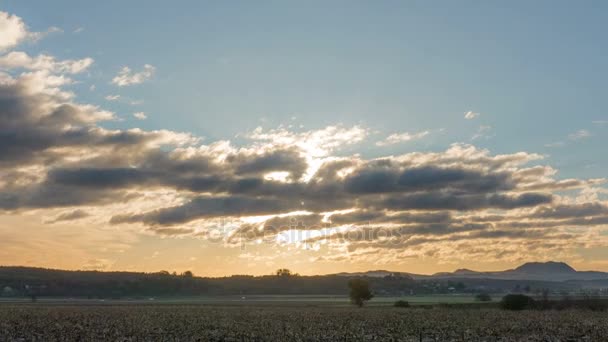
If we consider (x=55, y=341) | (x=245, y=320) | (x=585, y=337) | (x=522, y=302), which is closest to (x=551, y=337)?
(x=585, y=337)

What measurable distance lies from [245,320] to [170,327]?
45.6ft

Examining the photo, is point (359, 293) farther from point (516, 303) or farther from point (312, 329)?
point (312, 329)

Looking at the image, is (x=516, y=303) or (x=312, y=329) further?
(x=516, y=303)

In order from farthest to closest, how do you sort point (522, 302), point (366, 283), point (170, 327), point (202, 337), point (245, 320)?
1. point (366, 283)
2. point (522, 302)
3. point (245, 320)
4. point (170, 327)
5. point (202, 337)

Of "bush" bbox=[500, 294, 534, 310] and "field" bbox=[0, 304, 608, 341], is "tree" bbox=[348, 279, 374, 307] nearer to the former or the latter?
"bush" bbox=[500, 294, 534, 310]

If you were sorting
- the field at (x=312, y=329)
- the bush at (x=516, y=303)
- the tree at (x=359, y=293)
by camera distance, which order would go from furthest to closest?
1. the tree at (x=359, y=293)
2. the bush at (x=516, y=303)
3. the field at (x=312, y=329)

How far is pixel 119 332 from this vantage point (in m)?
73.6

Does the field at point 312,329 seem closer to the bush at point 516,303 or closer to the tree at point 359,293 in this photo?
the bush at point 516,303

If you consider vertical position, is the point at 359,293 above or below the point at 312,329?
above

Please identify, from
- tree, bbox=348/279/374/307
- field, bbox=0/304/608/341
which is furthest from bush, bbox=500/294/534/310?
tree, bbox=348/279/374/307

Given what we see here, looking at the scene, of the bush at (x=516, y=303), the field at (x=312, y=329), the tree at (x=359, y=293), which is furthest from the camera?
the tree at (x=359, y=293)

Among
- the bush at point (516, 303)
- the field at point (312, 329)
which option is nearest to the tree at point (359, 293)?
the bush at point (516, 303)

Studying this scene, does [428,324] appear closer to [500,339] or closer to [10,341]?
[500,339]

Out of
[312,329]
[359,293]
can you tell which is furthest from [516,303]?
[312,329]
